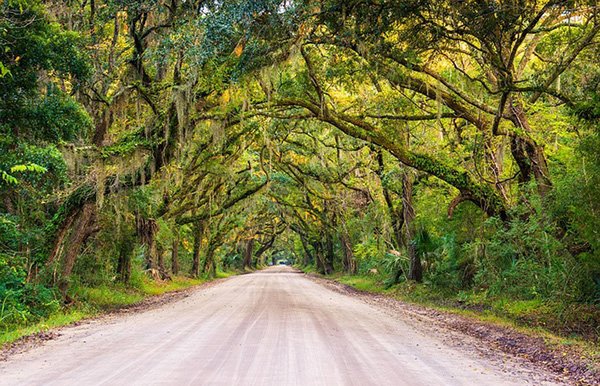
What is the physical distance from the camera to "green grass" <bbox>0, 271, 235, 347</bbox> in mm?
9311

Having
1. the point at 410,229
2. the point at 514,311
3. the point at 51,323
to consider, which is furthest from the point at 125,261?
the point at 514,311

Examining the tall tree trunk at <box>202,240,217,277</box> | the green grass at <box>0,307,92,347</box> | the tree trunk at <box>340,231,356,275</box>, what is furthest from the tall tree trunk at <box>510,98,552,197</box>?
A: the tall tree trunk at <box>202,240,217,277</box>

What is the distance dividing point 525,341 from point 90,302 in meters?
11.4

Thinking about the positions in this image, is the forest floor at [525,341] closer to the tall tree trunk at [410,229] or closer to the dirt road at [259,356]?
the dirt road at [259,356]

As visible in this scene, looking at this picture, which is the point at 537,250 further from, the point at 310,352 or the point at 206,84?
the point at 206,84

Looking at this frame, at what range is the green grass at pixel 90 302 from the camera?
9.31 meters

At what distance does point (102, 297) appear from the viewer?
608 inches

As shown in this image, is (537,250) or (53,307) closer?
(53,307)

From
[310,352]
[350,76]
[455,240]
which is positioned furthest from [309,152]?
[310,352]

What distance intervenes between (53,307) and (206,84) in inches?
250

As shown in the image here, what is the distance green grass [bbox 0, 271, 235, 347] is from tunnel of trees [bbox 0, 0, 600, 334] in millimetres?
483

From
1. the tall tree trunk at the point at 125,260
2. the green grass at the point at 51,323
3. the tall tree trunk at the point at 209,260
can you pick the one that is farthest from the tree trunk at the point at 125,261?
the tall tree trunk at the point at 209,260

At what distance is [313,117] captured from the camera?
45.8 ft

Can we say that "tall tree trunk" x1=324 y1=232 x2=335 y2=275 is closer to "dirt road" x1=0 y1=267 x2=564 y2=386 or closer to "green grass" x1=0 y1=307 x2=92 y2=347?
"green grass" x1=0 y1=307 x2=92 y2=347
